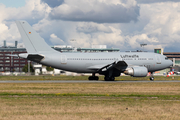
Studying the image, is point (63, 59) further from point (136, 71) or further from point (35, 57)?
point (136, 71)

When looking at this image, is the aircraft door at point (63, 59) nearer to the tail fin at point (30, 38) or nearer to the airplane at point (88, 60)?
the airplane at point (88, 60)

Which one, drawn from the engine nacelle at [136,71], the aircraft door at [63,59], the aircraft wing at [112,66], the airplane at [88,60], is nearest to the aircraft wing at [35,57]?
the airplane at [88,60]

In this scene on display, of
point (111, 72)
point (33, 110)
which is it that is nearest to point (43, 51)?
point (111, 72)

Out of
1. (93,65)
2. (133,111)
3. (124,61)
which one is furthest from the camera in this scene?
(93,65)

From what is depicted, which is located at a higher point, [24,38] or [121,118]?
[24,38]

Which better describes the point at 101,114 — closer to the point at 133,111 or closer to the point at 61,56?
the point at 133,111

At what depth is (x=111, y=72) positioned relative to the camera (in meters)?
48.1

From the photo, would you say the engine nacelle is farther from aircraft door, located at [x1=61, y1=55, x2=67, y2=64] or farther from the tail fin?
the tail fin

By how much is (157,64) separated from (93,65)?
12.2 m

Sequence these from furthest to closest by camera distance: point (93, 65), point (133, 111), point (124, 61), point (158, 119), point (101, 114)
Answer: point (93, 65), point (124, 61), point (133, 111), point (101, 114), point (158, 119)

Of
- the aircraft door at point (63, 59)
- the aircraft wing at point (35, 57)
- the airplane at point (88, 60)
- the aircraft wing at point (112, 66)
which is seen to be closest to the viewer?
the aircraft wing at point (35, 57)

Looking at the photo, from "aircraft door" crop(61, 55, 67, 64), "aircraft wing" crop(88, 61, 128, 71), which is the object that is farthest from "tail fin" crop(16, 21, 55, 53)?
"aircraft wing" crop(88, 61, 128, 71)

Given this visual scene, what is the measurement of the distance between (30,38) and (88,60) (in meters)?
10.5

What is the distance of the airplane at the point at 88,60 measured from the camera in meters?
46.8
